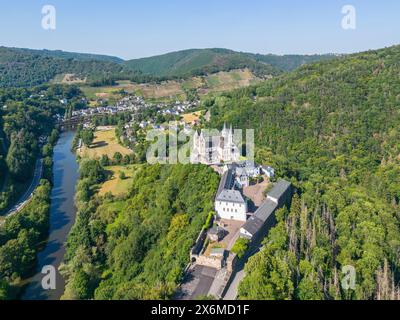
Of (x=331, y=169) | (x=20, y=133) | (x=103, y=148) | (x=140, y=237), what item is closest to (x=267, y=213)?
(x=140, y=237)

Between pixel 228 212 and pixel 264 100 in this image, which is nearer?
pixel 228 212

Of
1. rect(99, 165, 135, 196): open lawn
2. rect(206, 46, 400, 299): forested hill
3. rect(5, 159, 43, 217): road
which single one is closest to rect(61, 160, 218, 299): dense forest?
rect(99, 165, 135, 196): open lawn

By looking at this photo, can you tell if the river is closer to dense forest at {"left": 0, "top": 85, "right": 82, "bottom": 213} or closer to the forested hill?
dense forest at {"left": 0, "top": 85, "right": 82, "bottom": 213}

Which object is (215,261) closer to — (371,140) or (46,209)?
(46,209)

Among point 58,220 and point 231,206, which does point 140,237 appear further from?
point 58,220
